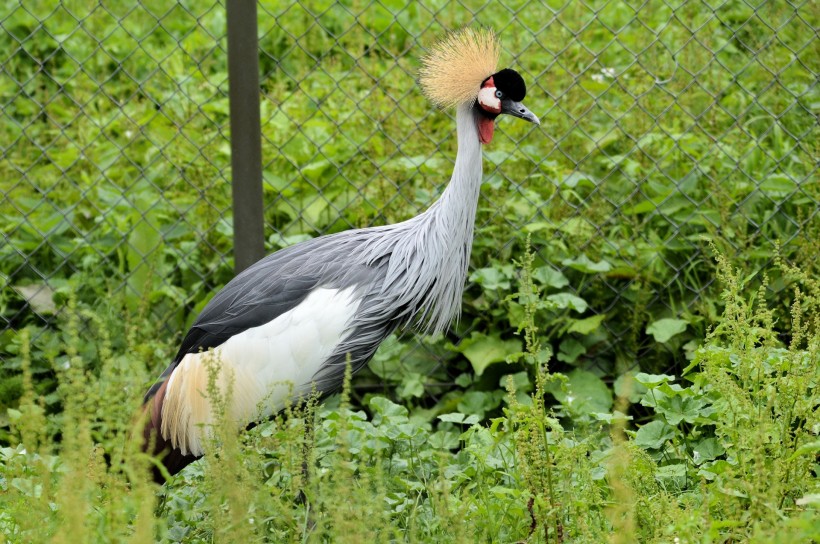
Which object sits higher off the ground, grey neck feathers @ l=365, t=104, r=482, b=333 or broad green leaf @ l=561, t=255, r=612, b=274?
grey neck feathers @ l=365, t=104, r=482, b=333

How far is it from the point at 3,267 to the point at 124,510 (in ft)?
7.40

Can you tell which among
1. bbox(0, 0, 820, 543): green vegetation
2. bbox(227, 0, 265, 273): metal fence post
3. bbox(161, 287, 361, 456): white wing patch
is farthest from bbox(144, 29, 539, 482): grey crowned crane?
bbox(227, 0, 265, 273): metal fence post

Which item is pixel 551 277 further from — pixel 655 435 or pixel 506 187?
pixel 655 435

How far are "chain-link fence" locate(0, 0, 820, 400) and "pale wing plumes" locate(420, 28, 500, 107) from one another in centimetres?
35

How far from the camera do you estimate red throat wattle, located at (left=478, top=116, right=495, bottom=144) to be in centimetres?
315

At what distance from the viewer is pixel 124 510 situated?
202 cm

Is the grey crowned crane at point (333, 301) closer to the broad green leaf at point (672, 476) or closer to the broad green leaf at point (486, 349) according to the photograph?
the broad green leaf at point (486, 349)

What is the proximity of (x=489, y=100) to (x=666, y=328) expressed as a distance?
41.5 inches

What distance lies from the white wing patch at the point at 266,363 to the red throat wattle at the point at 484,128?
616 mm

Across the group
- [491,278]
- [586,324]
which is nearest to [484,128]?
[491,278]

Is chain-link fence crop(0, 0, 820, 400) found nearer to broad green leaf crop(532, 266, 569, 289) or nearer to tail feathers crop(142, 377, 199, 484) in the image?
broad green leaf crop(532, 266, 569, 289)

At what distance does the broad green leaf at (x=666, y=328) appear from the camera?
3558 mm

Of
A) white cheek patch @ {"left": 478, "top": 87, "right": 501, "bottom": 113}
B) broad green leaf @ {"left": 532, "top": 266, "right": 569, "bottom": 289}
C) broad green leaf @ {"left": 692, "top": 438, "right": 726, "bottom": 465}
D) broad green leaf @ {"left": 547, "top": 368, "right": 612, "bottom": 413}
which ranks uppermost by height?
white cheek patch @ {"left": 478, "top": 87, "right": 501, "bottom": 113}

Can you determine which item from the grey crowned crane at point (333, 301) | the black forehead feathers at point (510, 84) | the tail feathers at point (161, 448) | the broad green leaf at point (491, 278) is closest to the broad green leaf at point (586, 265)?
the broad green leaf at point (491, 278)
